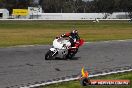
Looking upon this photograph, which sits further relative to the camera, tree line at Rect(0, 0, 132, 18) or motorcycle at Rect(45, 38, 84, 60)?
tree line at Rect(0, 0, 132, 18)

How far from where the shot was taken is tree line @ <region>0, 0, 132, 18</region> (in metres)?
139

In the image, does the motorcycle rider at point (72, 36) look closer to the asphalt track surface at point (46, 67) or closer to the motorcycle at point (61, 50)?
the motorcycle at point (61, 50)

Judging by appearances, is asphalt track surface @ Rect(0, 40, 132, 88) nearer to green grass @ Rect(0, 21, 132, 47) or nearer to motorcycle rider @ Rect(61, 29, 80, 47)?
motorcycle rider @ Rect(61, 29, 80, 47)

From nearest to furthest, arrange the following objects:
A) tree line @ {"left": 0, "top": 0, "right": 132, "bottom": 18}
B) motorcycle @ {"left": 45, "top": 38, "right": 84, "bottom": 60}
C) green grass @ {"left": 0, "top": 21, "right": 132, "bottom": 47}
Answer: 1. motorcycle @ {"left": 45, "top": 38, "right": 84, "bottom": 60}
2. green grass @ {"left": 0, "top": 21, "right": 132, "bottom": 47}
3. tree line @ {"left": 0, "top": 0, "right": 132, "bottom": 18}

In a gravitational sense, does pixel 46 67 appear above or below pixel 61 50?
below

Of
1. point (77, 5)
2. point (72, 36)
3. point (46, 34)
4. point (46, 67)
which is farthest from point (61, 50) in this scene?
point (77, 5)

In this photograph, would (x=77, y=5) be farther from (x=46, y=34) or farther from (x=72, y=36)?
(x=72, y=36)

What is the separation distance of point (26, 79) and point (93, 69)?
9.76 ft

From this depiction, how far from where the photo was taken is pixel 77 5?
166 meters

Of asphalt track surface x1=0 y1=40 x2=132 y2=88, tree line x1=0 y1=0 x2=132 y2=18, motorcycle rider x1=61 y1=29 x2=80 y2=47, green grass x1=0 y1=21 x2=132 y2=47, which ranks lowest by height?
tree line x1=0 y1=0 x2=132 y2=18

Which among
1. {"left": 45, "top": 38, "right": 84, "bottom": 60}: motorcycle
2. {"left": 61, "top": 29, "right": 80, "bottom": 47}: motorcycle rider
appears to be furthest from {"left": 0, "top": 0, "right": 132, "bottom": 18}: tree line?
{"left": 45, "top": 38, "right": 84, "bottom": 60}: motorcycle

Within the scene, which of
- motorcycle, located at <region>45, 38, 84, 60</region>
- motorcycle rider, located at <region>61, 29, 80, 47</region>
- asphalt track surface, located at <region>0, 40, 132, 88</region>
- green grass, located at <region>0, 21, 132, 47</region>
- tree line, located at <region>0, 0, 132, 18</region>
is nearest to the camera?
asphalt track surface, located at <region>0, 40, 132, 88</region>

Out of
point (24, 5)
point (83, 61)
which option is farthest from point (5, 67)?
point (24, 5)

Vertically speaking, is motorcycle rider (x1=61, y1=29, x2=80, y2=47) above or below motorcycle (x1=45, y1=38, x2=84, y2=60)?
above
